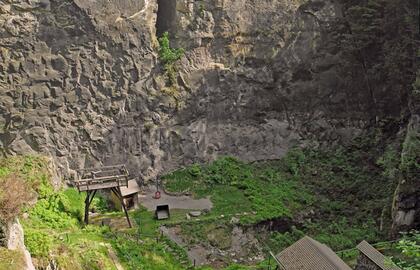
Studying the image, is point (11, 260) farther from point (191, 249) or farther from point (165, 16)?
point (165, 16)

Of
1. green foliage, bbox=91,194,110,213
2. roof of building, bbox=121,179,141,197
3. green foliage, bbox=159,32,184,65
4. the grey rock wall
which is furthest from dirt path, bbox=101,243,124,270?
green foliage, bbox=159,32,184,65

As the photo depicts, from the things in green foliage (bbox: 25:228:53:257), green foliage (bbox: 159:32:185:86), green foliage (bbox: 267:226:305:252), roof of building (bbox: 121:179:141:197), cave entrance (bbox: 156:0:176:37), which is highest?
cave entrance (bbox: 156:0:176:37)

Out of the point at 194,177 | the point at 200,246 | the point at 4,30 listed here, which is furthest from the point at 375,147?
the point at 4,30

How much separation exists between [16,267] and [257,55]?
24735 mm

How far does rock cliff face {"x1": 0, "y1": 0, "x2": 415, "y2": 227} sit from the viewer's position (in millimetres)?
31219

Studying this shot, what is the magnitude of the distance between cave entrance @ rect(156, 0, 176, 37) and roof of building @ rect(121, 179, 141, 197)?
10.4 m

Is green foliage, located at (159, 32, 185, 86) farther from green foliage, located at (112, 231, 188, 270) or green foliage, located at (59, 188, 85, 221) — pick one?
green foliage, located at (112, 231, 188, 270)

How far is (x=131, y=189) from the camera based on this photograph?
30.2 metres

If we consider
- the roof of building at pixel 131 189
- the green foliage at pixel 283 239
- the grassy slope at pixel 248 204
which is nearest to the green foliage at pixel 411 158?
the grassy slope at pixel 248 204

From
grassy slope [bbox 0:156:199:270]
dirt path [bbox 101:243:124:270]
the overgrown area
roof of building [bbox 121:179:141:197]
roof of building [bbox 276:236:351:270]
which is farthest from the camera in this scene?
roof of building [bbox 121:179:141:197]

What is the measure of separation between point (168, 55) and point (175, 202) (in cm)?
966

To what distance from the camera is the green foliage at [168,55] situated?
34.3 metres

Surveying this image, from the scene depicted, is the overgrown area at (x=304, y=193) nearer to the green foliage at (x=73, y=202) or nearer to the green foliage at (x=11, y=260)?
the green foliage at (x=73, y=202)

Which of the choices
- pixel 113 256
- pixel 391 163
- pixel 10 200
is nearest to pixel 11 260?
pixel 10 200
